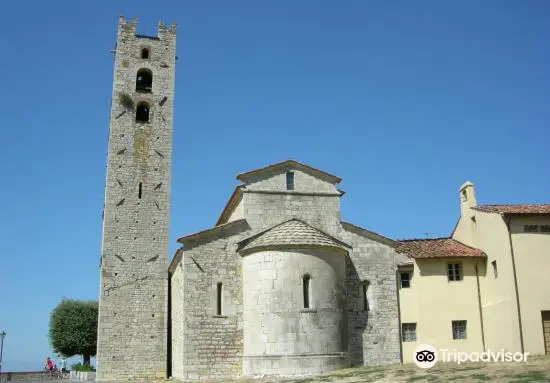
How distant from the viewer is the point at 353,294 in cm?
2570

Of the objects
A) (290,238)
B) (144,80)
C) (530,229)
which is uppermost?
(144,80)

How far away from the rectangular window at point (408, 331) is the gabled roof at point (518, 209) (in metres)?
6.41

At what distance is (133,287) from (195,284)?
5.47 meters

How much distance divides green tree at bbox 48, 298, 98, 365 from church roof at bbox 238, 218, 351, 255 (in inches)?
859

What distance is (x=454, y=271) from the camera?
27297mm

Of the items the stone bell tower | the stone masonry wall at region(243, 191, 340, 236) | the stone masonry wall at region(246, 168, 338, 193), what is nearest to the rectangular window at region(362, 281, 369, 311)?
the stone masonry wall at region(243, 191, 340, 236)

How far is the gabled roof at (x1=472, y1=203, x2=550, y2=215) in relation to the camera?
25.3m

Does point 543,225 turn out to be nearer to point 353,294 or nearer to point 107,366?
point 353,294

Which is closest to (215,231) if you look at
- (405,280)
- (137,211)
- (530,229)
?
(137,211)

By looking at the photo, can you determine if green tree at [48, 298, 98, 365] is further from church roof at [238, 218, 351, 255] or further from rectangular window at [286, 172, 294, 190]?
rectangular window at [286, 172, 294, 190]

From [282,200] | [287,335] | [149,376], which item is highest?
[282,200]

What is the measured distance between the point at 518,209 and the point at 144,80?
2063 centimetres

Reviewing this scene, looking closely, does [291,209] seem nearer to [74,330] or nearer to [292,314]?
[292,314]

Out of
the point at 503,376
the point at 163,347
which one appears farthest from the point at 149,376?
the point at 503,376
